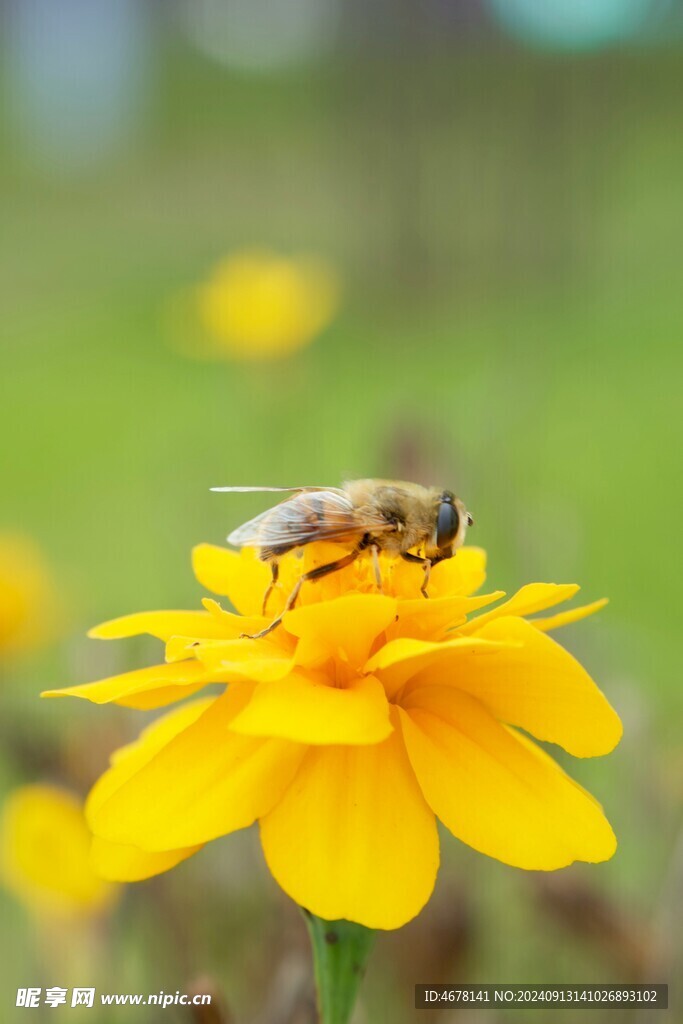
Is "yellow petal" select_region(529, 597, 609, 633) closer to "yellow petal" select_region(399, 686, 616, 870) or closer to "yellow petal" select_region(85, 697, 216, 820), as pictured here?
"yellow petal" select_region(399, 686, 616, 870)

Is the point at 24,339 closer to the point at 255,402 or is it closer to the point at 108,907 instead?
the point at 255,402

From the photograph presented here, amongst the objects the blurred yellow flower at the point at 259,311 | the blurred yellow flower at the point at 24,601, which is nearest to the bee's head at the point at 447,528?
the blurred yellow flower at the point at 24,601

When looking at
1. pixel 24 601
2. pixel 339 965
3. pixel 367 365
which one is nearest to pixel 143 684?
pixel 339 965

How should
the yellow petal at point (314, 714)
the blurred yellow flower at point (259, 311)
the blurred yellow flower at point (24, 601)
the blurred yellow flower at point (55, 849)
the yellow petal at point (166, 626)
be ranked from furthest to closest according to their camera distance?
→ the blurred yellow flower at point (259, 311), the blurred yellow flower at point (24, 601), the blurred yellow flower at point (55, 849), the yellow petal at point (166, 626), the yellow petal at point (314, 714)

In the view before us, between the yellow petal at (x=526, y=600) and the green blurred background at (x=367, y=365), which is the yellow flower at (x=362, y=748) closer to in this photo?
the yellow petal at (x=526, y=600)

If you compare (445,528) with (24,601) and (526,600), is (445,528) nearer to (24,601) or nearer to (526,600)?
(526,600)

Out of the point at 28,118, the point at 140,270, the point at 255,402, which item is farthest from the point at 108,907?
the point at 28,118

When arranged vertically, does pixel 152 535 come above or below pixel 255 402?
below
